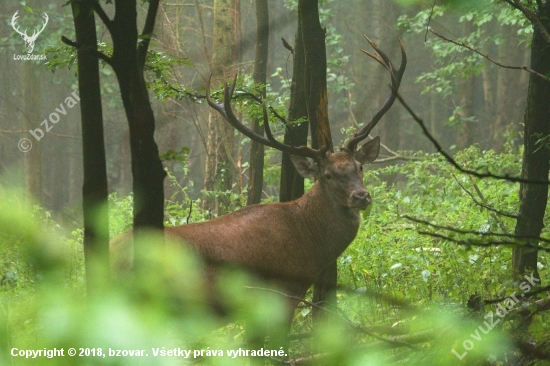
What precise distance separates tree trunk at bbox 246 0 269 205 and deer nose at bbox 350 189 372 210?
294cm

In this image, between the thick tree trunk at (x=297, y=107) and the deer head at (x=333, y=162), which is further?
the thick tree trunk at (x=297, y=107)

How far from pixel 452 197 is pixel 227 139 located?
12.4ft

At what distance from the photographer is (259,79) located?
30.6 ft

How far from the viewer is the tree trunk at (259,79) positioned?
28.7 ft

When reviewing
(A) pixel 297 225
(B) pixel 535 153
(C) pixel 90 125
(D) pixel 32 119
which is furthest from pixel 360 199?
(D) pixel 32 119

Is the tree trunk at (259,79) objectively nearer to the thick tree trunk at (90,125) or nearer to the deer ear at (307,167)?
the deer ear at (307,167)

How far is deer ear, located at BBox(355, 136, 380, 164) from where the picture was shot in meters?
6.54

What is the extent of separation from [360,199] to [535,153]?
1.45 meters

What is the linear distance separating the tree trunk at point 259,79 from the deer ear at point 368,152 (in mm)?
2344

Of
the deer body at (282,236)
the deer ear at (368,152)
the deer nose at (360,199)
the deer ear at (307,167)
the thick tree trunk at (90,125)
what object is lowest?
the deer body at (282,236)

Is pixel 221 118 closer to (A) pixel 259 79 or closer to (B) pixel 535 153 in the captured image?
(A) pixel 259 79

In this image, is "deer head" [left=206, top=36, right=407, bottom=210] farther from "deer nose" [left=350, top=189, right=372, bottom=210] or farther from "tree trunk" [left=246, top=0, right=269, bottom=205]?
"tree trunk" [left=246, top=0, right=269, bottom=205]

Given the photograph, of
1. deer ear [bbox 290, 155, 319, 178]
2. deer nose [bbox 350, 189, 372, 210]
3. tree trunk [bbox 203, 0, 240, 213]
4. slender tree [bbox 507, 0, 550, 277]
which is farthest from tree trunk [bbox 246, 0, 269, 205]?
slender tree [bbox 507, 0, 550, 277]

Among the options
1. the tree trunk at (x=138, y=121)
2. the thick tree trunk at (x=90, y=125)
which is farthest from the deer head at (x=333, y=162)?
the tree trunk at (x=138, y=121)
